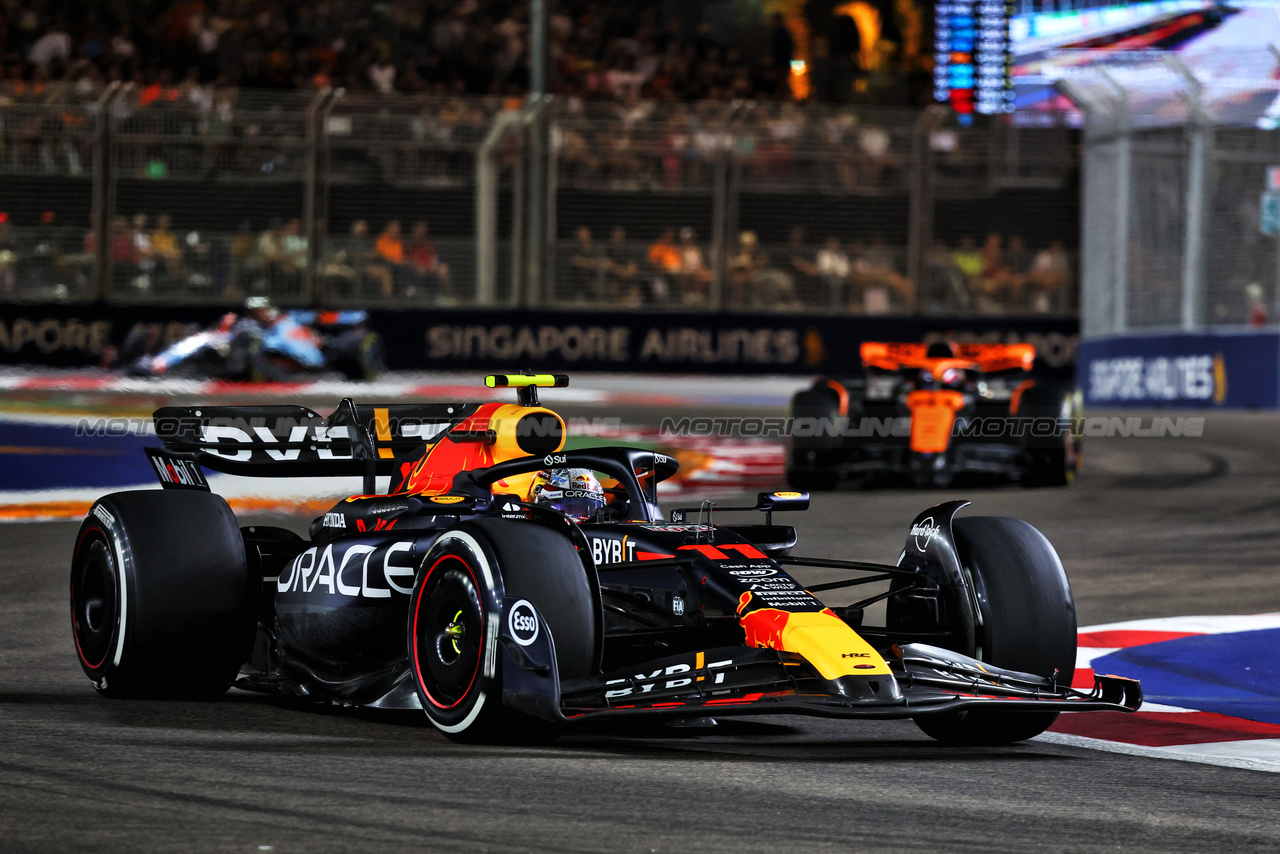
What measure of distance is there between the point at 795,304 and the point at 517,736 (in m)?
21.0

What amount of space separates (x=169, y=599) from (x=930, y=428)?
29.5 ft

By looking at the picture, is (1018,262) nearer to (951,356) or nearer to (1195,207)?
(1195,207)

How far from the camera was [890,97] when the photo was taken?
34.0 metres

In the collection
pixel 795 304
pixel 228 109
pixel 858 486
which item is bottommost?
pixel 858 486

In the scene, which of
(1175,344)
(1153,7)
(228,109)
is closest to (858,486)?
(1175,344)

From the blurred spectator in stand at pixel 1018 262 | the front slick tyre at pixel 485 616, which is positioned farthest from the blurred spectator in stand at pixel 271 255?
the front slick tyre at pixel 485 616

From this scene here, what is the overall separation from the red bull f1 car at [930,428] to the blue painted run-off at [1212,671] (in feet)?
20.2

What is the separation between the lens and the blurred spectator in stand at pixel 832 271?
25969 millimetres

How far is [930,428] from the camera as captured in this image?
14680 mm

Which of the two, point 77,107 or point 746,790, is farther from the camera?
point 77,107

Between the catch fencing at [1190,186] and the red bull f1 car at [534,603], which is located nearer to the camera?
the red bull f1 car at [534,603]

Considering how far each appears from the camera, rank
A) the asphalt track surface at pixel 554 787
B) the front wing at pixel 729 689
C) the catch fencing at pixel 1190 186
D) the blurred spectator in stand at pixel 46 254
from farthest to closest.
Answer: the blurred spectator in stand at pixel 46 254, the catch fencing at pixel 1190 186, the front wing at pixel 729 689, the asphalt track surface at pixel 554 787

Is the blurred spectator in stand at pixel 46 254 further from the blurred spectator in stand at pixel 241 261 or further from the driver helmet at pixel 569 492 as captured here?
the driver helmet at pixel 569 492

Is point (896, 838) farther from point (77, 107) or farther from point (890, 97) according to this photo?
point (890, 97)
